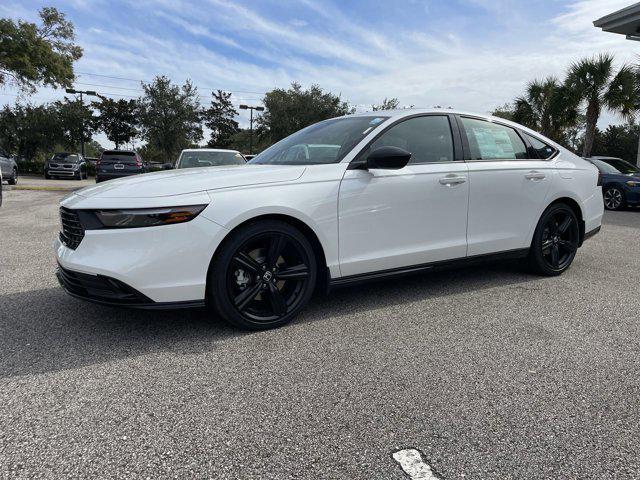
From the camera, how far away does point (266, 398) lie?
2.38 metres

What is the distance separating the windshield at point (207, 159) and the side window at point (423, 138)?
7.37 m

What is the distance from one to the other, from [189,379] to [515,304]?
266 centimetres

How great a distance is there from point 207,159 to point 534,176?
26.6ft

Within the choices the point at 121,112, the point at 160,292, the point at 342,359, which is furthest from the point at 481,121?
the point at 121,112

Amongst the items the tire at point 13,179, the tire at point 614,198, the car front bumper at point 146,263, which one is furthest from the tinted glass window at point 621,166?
the tire at point 13,179

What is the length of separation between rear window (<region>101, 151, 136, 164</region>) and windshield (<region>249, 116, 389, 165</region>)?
1465 centimetres

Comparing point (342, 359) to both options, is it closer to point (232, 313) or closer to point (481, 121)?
point (232, 313)

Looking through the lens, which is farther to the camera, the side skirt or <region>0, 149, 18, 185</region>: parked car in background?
<region>0, 149, 18, 185</region>: parked car in background

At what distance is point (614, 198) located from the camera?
1291 cm

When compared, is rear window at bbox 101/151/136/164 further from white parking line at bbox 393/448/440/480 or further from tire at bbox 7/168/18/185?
white parking line at bbox 393/448/440/480

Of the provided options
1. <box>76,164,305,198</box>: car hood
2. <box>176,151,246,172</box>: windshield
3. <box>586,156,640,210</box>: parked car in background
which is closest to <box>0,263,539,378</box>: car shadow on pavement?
<box>76,164,305,198</box>: car hood

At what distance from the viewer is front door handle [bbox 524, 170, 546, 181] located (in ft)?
14.7

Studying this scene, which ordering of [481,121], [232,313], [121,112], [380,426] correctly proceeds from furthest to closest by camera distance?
[121,112] → [481,121] → [232,313] → [380,426]

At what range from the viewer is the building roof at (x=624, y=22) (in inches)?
701
